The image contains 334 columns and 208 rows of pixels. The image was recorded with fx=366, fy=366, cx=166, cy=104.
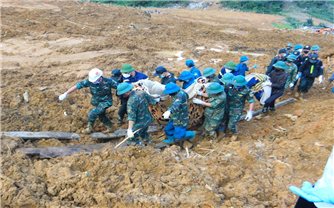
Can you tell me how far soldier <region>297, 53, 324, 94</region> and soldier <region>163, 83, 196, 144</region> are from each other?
4.46m

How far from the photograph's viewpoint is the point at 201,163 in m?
5.75

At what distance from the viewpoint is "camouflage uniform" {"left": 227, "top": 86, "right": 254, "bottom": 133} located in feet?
22.6

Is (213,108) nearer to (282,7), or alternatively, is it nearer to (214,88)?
(214,88)

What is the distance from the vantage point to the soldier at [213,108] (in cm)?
654

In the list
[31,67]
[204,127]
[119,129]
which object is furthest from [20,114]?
[31,67]

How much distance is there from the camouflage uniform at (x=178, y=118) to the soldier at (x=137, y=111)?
416mm

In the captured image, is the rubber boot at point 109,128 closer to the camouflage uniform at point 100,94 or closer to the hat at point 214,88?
the camouflage uniform at point 100,94

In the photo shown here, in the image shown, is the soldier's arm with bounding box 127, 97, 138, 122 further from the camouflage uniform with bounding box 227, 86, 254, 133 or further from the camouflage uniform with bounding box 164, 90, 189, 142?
the camouflage uniform with bounding box 227, 86, 254, 133

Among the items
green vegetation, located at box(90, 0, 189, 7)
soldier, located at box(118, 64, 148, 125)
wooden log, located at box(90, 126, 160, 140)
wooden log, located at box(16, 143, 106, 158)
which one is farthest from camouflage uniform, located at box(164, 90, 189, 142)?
green vegetation, located at box(90, 0, 189, 7)

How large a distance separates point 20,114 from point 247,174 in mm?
4657

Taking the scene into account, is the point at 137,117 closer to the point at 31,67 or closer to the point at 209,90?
the point at 209,90

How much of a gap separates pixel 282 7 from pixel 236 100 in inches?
1025

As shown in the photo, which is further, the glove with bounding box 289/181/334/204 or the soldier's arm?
the soldier's arm

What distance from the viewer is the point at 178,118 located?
6.50m
